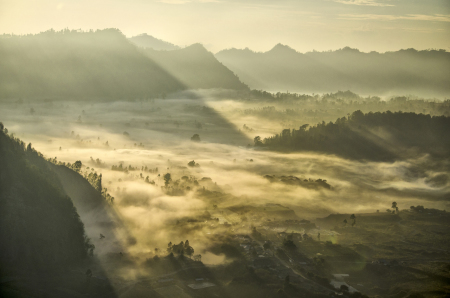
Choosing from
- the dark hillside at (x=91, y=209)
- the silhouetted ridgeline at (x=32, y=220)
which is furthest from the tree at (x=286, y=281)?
the silhouetted ridgeline at (x=32, y=220)

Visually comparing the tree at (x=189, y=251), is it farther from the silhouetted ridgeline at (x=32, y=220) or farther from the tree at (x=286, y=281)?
the tree at (x=286, y=281)

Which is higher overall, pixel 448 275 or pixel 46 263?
pixel 46 263

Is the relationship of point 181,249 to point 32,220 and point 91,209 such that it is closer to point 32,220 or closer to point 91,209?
point 91,209

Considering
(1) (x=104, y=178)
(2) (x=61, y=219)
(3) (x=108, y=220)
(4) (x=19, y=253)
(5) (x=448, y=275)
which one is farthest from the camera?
(1) (x=104, y=178)

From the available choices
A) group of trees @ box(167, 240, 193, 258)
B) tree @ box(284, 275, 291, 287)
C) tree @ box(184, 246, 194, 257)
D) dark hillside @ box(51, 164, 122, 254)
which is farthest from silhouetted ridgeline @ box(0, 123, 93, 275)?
tree @ box(284, 275, 291, 287)

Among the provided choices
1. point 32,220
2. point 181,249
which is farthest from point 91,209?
point 32,220

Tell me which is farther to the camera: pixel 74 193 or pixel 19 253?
pixel 74 193

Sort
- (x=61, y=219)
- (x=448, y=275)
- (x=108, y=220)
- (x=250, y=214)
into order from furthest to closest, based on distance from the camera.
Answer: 1. (x=250, y=214)
2. (x=108, y=220)
3. (x=448, y=275)
4. (x=61, y=219)

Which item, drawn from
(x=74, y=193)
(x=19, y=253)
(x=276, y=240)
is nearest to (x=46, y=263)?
(x=19, y=253)

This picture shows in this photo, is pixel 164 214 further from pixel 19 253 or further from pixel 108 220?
pixel 19 253
